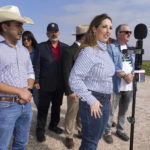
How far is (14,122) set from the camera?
2092 mm

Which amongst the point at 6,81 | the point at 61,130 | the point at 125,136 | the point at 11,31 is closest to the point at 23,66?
the point at 6,81

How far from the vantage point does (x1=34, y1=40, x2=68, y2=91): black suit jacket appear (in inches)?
135

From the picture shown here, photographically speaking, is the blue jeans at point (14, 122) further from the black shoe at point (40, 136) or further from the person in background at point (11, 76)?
the black shoe at point (40, 136)

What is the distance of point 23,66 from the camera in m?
2.19

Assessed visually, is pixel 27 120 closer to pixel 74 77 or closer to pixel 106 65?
pixel 74 77

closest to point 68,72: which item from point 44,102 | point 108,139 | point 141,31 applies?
point 44,102

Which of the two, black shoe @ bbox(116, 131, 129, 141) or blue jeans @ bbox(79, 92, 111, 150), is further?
black shoe @ bbox(116, 131, 129, 141)

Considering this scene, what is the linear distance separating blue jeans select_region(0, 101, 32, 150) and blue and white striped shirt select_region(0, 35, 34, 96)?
201mm

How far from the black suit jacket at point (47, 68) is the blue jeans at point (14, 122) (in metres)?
1.24

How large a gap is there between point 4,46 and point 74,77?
948 mm

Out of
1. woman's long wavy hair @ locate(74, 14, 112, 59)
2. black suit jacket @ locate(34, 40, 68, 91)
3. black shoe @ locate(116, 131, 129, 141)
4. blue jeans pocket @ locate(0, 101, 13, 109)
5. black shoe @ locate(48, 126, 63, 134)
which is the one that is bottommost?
black shoe @ locate(116, 131, 129, 141)

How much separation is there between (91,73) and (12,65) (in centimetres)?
96

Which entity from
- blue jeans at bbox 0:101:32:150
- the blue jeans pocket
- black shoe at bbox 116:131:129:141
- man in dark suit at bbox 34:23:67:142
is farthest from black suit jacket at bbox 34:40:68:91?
black shoe at bbox 116:131:129:141

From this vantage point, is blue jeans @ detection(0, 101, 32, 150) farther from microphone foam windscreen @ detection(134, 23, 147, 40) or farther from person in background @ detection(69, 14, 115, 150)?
microphone foam windscreen @ detection(134, 23, 147, 40)
